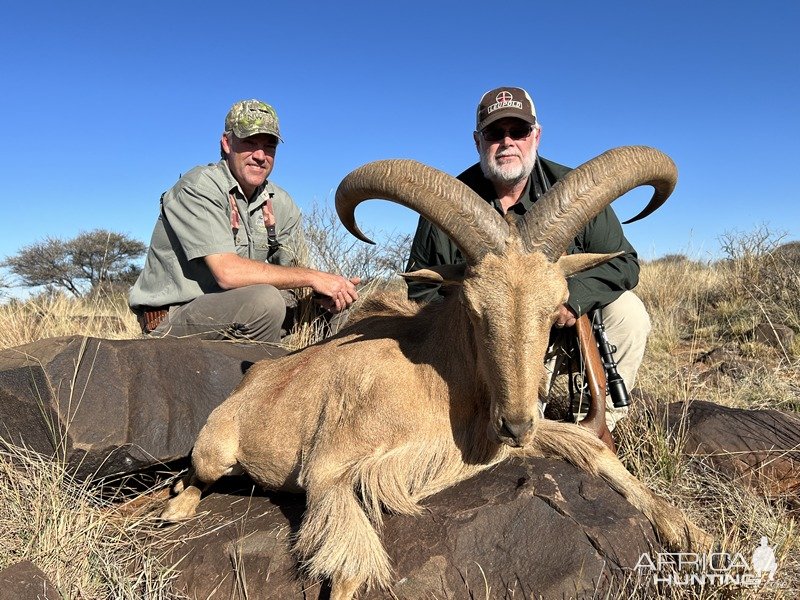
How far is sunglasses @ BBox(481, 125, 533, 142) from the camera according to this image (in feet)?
17.1

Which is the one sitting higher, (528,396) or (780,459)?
(528,396)

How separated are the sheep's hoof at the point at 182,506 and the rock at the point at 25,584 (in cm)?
113

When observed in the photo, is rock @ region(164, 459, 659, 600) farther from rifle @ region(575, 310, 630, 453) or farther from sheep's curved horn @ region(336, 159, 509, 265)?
sheep's curved horn @ region(336, 159, 509, 265)

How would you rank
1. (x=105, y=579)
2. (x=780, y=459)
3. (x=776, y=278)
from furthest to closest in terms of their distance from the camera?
(x=776, y=278), (x=780, y=459), (x=105, y=579)

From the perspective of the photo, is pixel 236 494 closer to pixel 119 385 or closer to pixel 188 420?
pixel 188 420

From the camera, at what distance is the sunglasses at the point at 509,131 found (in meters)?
5.20

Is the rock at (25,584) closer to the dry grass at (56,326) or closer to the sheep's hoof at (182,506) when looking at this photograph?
the sheep's hoof at (182,506)

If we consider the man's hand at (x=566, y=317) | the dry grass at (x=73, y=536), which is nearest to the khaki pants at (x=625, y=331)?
the man's hand at (x=566, y=317)

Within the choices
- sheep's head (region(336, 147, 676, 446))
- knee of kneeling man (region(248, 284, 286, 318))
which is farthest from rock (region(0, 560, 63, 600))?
knee of kneeling man (region(248, 284, 286, 318))

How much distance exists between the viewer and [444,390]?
3707 mm

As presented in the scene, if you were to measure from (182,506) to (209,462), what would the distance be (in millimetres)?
334

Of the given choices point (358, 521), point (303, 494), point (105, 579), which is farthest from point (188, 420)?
point (358, 521)

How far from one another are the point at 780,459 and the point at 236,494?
3941 mm

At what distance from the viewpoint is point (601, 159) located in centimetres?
356
